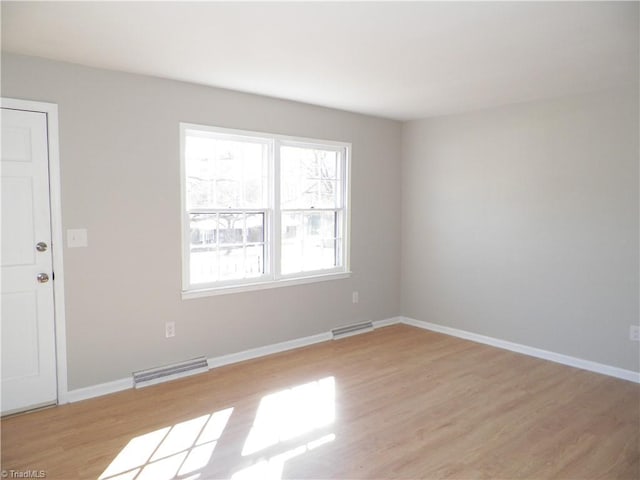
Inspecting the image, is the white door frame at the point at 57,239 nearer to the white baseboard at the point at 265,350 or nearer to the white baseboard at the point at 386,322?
the white baseboard at the point at 265,350

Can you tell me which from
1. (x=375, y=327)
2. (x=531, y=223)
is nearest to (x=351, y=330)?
(x=375, y=327)

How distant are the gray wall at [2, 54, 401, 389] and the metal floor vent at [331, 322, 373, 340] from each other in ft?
1.89

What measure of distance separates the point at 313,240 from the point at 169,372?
189 cm

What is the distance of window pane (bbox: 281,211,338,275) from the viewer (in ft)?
14.8

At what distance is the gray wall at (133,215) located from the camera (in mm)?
3215

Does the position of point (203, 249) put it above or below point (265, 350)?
above

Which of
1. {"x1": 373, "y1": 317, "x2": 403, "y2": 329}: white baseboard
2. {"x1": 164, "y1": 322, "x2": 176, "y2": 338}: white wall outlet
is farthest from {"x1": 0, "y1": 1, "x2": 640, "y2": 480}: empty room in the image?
{"x1": 373, "y1": 317, "x2": 403, "y2": 329}: white baseboard

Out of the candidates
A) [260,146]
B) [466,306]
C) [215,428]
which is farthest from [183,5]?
[466,306]

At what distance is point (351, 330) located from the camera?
4.97m

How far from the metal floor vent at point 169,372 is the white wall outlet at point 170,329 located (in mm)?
242

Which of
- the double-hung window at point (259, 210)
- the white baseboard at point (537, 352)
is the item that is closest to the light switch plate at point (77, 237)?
the double-hung window at point (259, 210)

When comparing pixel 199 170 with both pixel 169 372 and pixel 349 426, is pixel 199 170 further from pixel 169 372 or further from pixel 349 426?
pixel 349 426

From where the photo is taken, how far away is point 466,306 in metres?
4.90

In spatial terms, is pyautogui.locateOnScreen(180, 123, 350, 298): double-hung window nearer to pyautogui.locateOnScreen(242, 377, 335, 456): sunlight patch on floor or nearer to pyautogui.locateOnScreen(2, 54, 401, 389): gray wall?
pyautogui.locateOnScreen(2, 54, 401, 389): gray wall
